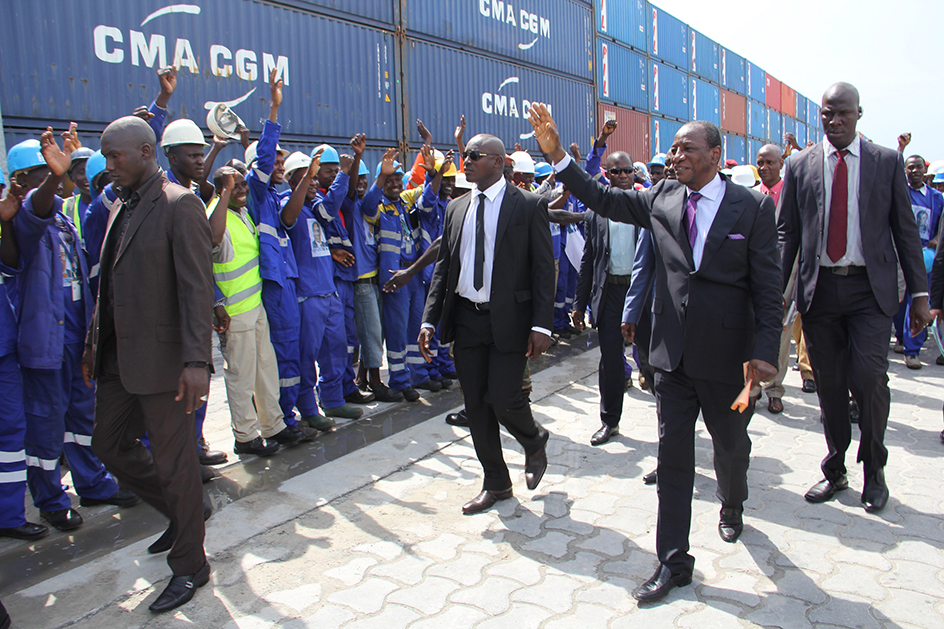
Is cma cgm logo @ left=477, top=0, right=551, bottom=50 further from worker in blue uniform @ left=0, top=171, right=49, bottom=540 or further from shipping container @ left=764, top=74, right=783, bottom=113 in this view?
shipping container @ left=764, top=74, right=783, bottom=113

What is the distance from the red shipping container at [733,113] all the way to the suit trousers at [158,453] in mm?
27824

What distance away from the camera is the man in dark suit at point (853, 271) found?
3633 millimetres

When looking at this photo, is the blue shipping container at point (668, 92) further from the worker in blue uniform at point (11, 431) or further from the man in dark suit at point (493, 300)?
the worker in blue uniform at point (11, 431)

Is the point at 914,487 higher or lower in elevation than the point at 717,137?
lower

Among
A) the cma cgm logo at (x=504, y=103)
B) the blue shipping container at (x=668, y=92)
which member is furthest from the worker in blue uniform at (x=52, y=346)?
the blue shipping container at (x=668, y=92)

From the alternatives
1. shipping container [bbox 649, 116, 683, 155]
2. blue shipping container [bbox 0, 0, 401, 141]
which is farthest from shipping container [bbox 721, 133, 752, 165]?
blue shipping container [bbox 0, 0, 401, 141]

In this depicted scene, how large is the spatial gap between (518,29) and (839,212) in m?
12.6

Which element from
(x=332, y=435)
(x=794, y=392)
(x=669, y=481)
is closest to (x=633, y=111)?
(x=794, y=392)

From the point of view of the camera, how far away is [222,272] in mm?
4598

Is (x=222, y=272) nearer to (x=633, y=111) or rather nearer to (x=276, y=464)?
(x=276, y=464)

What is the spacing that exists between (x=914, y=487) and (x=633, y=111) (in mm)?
17780

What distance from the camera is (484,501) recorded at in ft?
12.5

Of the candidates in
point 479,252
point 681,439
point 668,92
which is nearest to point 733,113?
point 668,92

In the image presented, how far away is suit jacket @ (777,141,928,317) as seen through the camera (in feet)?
11.9
